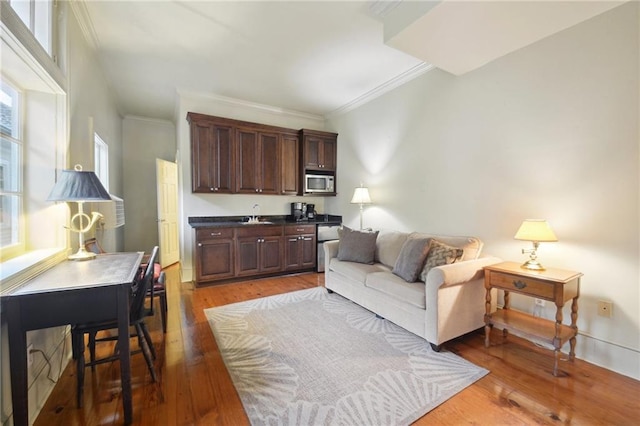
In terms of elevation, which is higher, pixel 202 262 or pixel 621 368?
pixel 202 262

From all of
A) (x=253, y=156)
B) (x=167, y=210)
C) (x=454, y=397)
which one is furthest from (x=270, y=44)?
(x=167, y=210)

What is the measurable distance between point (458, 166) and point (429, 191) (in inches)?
18.0

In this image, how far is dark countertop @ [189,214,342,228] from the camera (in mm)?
4076

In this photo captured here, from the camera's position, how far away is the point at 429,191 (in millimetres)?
3391

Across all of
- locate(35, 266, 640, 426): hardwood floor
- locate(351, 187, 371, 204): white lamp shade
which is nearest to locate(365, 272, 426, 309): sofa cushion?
locate(35, 266, 640, 426): hardwood floor

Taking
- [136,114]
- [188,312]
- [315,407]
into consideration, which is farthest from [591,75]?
[136,114]

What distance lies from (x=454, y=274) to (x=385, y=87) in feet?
9.21

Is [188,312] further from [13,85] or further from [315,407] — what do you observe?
[13,85]

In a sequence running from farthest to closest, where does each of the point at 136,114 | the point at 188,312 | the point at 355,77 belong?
the point at 136,114
the point at 355,77
the point at 188,312

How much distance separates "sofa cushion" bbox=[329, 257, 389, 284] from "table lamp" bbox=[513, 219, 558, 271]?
4.26 ft

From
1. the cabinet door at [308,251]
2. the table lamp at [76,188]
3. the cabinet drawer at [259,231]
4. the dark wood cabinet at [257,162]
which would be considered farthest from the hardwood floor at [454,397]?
the dark wood cabinet at [257,162]

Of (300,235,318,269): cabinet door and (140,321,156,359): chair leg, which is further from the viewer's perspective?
(300,235,318,269): cabinet door

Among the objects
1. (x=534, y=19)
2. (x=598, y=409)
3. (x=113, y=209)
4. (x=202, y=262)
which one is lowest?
(x=598, y=409)

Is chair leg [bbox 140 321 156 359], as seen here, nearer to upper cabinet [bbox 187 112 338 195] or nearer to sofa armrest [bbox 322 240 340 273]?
sofa armrest [bbox 322 240 340 273]
